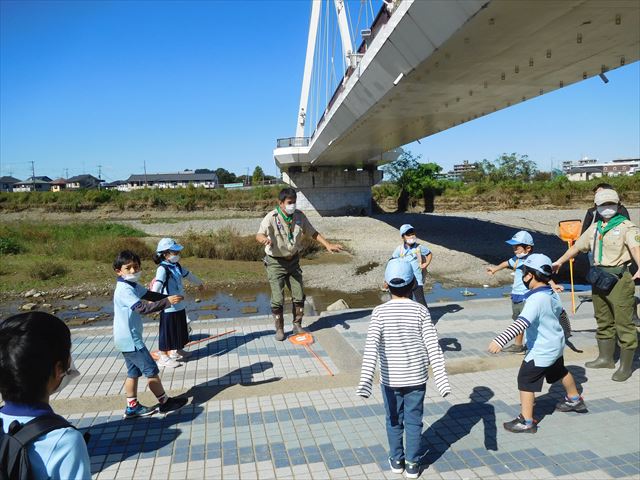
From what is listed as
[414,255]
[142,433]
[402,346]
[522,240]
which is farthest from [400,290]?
[414,255]

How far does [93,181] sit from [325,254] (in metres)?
94.3

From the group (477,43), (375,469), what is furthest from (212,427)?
(477,43)

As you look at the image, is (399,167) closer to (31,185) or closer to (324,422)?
(324,422)

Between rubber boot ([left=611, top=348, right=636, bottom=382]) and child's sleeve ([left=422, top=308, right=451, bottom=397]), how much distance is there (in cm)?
290

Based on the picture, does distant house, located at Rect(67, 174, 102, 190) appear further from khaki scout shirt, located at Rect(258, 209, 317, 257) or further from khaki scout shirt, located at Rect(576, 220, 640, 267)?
khaki scout shirt, located at Rect(576, 220, 640, 267)

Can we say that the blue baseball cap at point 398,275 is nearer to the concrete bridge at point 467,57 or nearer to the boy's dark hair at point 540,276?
the boy's dark hair at point 540,276

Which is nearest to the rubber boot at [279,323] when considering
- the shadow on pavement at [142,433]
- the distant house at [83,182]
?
the shadow on pavement at [142,433]

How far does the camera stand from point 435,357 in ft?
10.8

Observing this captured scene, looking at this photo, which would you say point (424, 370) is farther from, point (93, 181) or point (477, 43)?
point (93, 181)

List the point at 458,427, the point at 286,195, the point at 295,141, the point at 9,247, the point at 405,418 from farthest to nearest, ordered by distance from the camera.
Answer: the point at 295,141 → the point at 9,247 → the point at 286,195 → the point at 458,427 → the point at 405,418

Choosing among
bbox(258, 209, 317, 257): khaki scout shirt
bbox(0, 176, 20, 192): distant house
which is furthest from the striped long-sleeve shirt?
bbox(0, 176, 20, 192): distant house

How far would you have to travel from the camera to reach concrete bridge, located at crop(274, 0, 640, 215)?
7926mm

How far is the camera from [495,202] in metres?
39.6

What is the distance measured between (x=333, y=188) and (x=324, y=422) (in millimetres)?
34190
